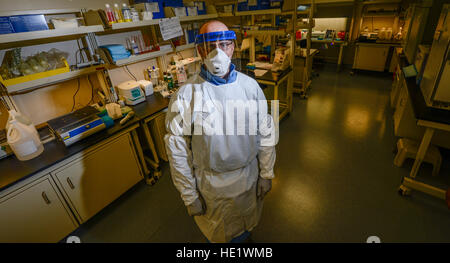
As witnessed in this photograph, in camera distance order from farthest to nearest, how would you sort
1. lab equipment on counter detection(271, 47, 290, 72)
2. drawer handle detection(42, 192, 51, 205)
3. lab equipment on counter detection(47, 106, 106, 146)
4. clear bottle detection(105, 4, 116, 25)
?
lab equipment on counter detection(271, 47, 290, 72) → clear bottle detection(105, 4, 116, 25) → lab equipment on counter detection(47, 106, 106, 146) → drawer handle detection(42, 192, 51, 205)

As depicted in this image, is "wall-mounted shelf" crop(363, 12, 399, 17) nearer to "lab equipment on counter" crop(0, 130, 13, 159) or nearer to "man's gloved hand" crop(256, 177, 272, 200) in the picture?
"man's gloved hand" crop(256, 177, 272, 200)

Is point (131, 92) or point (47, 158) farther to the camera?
point (131, 92)

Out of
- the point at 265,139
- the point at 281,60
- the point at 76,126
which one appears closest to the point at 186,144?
the point at 265,139

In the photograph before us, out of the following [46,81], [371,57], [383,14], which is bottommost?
[371,57]

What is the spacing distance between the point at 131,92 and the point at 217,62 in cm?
149

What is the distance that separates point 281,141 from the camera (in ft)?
9.64

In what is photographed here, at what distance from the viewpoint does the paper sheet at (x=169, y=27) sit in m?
2.33

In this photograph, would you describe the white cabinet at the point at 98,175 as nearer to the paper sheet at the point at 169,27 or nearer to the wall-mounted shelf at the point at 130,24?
the wall-mounted shelf at the point at 130,24

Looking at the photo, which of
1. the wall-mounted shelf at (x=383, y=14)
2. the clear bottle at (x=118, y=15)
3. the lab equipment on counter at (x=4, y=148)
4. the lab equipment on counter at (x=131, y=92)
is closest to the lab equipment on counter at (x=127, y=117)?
the lab equipment on counter at (x=131, y=92)

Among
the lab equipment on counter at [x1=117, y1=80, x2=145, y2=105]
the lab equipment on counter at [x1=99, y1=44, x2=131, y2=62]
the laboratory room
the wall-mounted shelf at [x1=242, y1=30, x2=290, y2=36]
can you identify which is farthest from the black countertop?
the wall-mounted shelf at [x1=242, y1=30, x2=290, y2=36]

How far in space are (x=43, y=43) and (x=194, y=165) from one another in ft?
6.04

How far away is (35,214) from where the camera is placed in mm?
1482

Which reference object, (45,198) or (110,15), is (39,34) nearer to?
(110,15)

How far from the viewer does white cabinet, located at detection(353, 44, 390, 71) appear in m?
4.69
